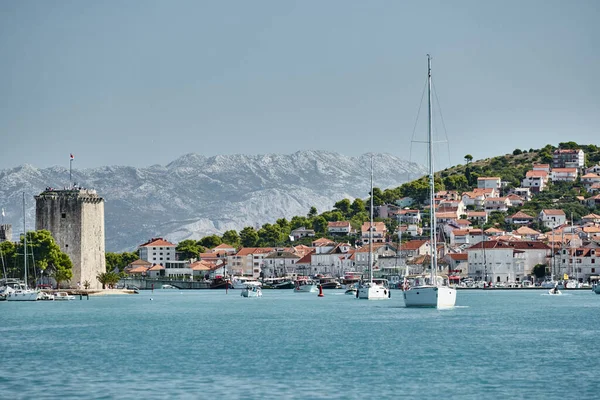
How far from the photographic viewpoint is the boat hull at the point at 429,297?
6041cm

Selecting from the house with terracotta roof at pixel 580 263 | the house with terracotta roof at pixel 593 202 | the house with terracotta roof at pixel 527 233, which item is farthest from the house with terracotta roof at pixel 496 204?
the house with terracotta roof at pixel 580 263

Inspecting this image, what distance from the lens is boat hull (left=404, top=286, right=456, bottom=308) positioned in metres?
60.4

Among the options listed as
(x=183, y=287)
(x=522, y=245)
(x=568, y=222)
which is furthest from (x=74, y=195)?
(x=568, y=222)

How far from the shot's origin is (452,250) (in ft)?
525

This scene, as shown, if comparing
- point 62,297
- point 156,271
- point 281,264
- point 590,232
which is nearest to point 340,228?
point 281,264

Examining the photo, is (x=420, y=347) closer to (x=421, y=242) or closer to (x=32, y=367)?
(x=32, y=367)

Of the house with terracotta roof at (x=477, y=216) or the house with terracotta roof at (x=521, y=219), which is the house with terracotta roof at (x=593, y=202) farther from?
the house with terracotta roof at (x=477, y=216)

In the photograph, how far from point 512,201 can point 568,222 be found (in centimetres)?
1901

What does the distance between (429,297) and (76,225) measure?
176 feet

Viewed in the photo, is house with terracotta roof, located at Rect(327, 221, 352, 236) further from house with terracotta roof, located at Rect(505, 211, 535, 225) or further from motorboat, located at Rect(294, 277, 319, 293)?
motorboat, located at Rect(294, 277, 319, 293)

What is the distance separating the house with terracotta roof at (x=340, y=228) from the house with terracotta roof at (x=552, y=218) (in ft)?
108

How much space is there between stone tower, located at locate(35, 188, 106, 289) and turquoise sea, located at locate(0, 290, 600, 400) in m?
41.2

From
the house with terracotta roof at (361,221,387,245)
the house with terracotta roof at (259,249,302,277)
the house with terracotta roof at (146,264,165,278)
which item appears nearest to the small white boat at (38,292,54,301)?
the house with terracotta roof at (259,249,302,277)

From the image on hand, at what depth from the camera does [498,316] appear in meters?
63.8
